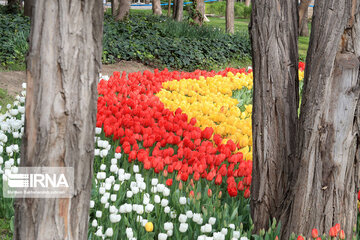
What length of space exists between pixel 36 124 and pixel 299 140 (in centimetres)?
180

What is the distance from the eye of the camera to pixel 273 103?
3258mm

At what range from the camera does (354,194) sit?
3.05 meters

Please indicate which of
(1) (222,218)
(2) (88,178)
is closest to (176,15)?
(1) (222,218)

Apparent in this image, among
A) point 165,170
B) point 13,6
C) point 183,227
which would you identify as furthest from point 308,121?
point 13,6

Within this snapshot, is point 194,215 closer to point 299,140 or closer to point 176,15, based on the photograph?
point 299,140

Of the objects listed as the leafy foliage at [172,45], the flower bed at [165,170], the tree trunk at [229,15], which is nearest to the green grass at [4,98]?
the flower bed at [165,170]

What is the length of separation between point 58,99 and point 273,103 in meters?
1.82

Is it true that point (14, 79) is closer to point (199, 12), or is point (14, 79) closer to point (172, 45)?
point (172, 45)

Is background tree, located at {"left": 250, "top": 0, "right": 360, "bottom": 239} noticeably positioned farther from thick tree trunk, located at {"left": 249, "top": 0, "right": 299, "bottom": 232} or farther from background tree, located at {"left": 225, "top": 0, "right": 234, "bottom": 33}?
background tree, located at {"left": 225, "top": 0, "right": 234, "bottom": 33}

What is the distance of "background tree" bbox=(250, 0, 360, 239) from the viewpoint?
2863 millimetres

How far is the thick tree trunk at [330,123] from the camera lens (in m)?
2.86

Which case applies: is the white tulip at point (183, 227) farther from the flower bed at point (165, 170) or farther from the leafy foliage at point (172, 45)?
the leafy foliage at point (172, 45)

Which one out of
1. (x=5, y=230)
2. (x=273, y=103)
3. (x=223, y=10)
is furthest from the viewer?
(x=223, y=10)

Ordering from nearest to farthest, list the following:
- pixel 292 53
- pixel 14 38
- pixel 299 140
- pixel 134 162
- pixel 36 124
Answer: pixel 36 124 < pixel 299 140 < pixel 292 53 < pixel 134 162 < pixel 14 38
